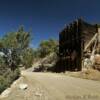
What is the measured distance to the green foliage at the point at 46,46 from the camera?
230 ft

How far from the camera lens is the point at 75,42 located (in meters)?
34.9

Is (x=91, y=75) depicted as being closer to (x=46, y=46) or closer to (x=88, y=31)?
(x=88, y=31)

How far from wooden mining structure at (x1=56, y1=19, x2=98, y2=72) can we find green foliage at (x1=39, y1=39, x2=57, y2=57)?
3009 centimetres

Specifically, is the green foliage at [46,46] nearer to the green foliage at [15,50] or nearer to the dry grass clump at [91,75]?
the green foliage at [15,50]

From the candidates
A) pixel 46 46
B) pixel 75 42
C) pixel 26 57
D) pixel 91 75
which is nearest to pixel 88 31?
pixel 75 42

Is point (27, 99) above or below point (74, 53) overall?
below

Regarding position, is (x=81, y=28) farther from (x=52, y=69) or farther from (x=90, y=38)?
(x=52, y=69)

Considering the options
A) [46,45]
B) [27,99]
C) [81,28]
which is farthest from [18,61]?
[46,45]

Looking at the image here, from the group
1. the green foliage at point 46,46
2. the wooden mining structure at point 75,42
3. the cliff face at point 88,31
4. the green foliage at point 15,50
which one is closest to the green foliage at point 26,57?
the green foliage at point 15,50

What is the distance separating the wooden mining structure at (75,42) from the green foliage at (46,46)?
3009cm

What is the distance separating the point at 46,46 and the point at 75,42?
36942 millimetres

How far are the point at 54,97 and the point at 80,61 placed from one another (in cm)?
2171

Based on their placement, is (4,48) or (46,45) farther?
(46,45)

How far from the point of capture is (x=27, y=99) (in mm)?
10500
